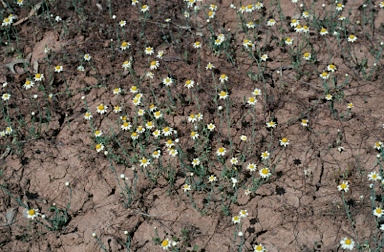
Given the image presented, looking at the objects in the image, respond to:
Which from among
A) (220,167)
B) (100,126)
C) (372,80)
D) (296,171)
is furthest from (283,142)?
(100,126)

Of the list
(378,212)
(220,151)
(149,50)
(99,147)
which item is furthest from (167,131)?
(378,212)

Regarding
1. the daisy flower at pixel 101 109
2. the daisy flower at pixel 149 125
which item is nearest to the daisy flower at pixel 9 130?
the daisy flower at pixel 101 109

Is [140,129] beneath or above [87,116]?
beneath

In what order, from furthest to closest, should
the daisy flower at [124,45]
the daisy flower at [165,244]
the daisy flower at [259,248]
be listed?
the daisy flower at [124,45] < the daisy flower at [165,244] < the daisy flower at [259,248]

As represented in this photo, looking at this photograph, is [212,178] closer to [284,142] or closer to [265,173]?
[265,173]

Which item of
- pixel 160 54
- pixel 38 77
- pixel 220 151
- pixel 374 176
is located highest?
pixel 38 77

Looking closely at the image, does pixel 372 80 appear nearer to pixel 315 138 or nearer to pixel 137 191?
pixel 315 138

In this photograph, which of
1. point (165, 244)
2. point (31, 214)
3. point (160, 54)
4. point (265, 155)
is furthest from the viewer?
point (160, 54)

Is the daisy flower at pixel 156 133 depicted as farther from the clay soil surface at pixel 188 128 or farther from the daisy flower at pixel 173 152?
the daisy flower at pixel 173 152

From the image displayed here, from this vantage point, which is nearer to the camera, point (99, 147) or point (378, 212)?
point (378, 212)
